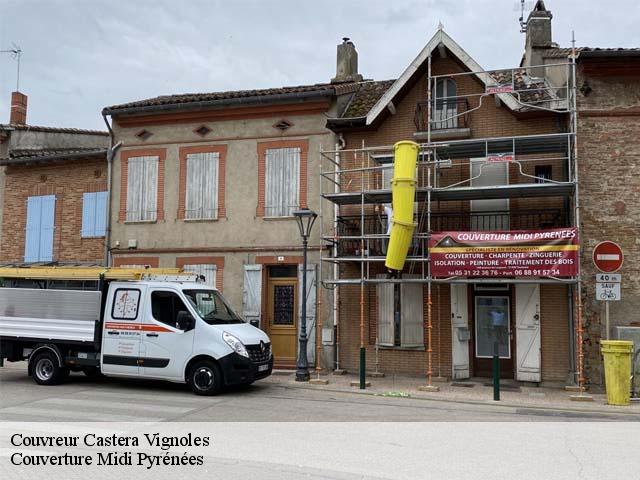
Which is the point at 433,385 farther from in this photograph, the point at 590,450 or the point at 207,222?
the point at 207,222

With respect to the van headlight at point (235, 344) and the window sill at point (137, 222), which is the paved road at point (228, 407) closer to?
the van headlight at point (235, 344)

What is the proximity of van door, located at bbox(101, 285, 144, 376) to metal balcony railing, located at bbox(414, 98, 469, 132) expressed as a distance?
7.82m

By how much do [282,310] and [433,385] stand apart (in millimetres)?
4598

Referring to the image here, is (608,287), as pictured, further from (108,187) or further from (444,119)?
(108,187)

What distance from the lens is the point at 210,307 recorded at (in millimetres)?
12117

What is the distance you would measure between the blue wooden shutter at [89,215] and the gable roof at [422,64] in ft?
29.4

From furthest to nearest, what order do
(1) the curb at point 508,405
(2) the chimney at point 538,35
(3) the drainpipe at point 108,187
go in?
(3) the drainpipe at point 108,187 → (2) the chimney at point 538,35 → (1) the curb at point 508,405

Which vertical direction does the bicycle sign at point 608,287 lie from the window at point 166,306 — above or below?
above

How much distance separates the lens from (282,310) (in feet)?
51.2

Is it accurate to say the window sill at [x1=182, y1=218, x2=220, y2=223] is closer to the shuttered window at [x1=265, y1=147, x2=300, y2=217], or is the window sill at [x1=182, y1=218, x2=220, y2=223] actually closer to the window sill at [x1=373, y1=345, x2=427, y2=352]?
the shuttered window at [x1=265, y1=147, x2=300, y2=217]

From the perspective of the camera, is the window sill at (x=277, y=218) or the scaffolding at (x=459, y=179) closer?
the scaffolding at (x=459, y=179)

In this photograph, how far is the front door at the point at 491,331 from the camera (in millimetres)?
13750

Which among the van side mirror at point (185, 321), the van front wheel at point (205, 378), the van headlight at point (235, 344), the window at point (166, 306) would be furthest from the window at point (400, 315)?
the window at point (166, 306)

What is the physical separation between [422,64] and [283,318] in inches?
290
